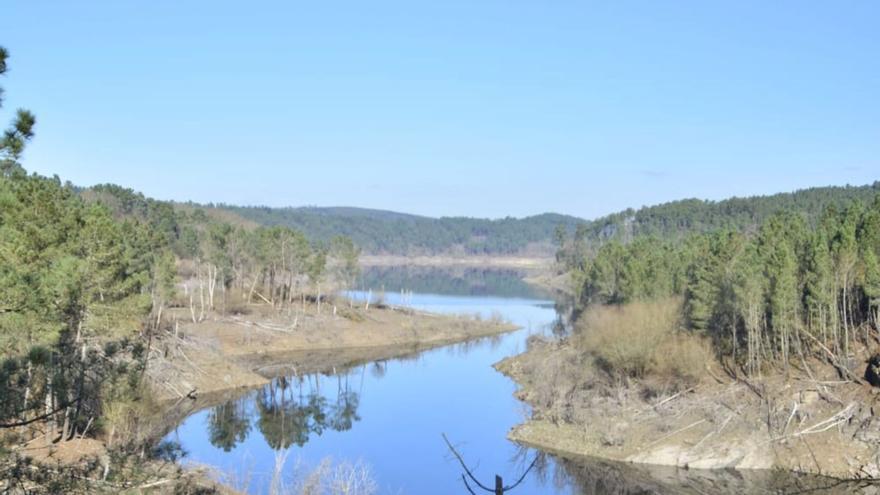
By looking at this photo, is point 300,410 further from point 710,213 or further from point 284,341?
point 710,213

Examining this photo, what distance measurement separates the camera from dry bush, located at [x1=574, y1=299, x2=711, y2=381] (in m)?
48.6

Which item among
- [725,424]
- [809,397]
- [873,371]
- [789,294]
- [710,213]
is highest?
[710,213]

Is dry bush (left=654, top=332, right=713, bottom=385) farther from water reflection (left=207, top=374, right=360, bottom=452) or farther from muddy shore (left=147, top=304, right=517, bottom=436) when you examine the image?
muddy shore (left=147, top=304, right=517, bottom=436)

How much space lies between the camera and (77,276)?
64.8 feet

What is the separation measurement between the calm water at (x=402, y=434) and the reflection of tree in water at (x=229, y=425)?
7 centimetres

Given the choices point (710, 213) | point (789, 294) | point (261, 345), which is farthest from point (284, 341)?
point (710, 213)

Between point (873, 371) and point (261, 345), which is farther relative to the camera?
point (261, 345)

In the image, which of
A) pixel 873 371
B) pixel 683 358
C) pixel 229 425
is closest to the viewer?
pixel 873 371

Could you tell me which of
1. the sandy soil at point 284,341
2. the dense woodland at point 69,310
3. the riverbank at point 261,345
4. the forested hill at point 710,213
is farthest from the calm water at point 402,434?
the forested hill at point 710,213

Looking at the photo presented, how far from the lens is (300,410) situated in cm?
5578

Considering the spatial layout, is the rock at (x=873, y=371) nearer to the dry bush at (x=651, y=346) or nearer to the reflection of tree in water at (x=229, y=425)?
the dry bush at (x=651, y=346)

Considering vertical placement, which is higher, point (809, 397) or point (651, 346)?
point (651, 346)

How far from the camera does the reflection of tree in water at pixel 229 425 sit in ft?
149

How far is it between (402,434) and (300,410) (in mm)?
10552
